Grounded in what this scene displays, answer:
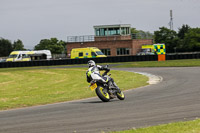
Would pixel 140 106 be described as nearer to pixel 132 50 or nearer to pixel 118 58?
pixel 118 58

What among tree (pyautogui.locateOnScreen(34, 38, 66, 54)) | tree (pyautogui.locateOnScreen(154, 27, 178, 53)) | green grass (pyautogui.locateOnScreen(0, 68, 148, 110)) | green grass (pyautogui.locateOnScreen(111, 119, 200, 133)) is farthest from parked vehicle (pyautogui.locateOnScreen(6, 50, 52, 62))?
tree (pyautogui.locateOnScreen(34, 38, 66, 54))

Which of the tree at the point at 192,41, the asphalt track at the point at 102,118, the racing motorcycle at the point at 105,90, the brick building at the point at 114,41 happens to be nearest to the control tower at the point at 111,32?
the brick building at the point at 114,41

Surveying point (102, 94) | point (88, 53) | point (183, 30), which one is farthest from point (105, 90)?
point (183, 30)

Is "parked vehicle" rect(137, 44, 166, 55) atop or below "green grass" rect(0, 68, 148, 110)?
atop

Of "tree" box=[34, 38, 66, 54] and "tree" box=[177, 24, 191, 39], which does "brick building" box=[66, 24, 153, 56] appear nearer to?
"tree" box=[177, 24, 191, 39]

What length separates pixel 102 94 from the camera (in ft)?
42.4

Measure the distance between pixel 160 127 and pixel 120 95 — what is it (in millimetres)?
6072

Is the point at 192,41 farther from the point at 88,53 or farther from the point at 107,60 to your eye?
the point at 107,60

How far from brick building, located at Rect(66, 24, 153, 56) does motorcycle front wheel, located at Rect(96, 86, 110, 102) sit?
56.2 metres

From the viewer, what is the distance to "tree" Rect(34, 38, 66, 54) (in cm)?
15250

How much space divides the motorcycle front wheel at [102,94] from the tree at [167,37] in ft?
286

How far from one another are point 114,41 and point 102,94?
56803mm

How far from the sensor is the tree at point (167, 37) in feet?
328

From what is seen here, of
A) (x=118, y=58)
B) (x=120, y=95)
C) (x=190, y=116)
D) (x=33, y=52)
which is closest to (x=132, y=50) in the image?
(x=33, y=52)
